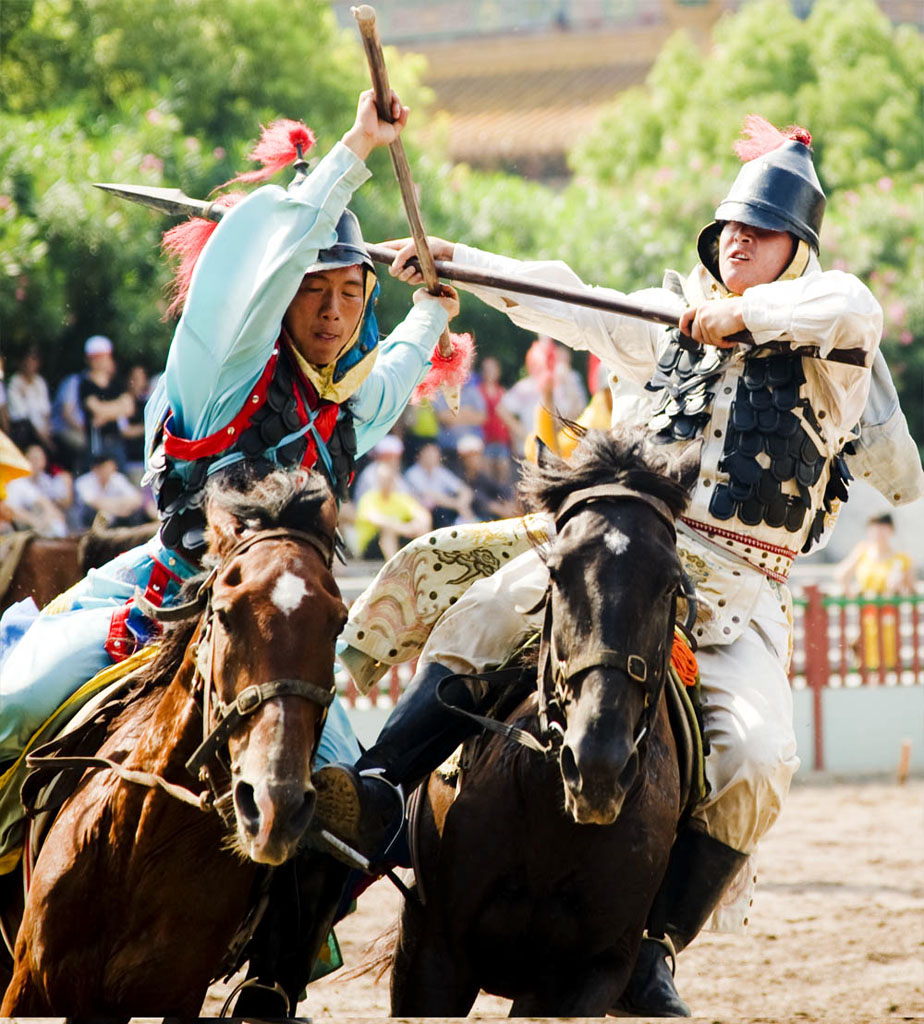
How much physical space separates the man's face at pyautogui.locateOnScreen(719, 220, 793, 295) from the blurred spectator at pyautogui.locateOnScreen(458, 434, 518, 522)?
9.00 metres

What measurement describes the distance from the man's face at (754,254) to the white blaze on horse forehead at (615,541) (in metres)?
1.28

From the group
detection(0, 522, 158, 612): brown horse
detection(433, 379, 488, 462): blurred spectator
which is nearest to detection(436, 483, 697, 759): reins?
detection(0, 522, 158, 612): brown horse

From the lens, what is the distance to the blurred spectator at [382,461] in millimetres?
12906

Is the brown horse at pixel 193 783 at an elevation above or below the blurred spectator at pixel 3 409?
below

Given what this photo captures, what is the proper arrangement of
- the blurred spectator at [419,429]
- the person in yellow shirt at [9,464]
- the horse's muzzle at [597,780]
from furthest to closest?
the blurred spectator at [419,429]
the person in yellow shirt at [9,464]
the horse's muzzle at [597,780]

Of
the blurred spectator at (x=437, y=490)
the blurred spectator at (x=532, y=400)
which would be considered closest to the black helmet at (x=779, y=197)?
the blurred spectator at (x=532, y=400)

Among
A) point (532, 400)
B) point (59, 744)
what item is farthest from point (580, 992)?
point (532, 400)

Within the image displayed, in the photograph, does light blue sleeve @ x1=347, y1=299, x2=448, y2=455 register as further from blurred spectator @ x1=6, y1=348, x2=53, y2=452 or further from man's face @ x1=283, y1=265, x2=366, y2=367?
blurred spectator @ x1=6, y1=348, x2=53, y2=452

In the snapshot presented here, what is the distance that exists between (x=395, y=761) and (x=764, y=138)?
86.3 inches

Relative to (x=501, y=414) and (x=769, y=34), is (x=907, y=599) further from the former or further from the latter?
(x=769, y=34)

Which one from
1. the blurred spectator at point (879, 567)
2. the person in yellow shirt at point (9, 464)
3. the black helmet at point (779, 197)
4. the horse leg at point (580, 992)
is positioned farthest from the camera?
the blurred spectator at point (879, 567)

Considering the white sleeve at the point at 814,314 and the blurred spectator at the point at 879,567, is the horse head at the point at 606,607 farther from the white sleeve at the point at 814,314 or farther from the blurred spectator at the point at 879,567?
the blurred spectator at the point at 879,567

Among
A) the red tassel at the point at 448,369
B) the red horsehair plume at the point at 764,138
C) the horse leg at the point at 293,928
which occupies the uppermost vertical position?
the red horsehair plume at the point at 764,138

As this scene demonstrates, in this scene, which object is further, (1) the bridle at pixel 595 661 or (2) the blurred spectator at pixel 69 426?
(2) the blurred spectator at pixel 69 426
